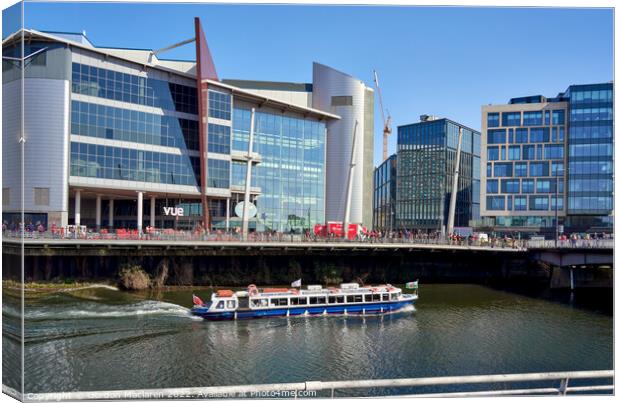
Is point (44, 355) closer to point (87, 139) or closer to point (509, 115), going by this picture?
point (87, 139)

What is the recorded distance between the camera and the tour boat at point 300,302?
40.0 meters

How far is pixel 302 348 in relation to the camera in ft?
105

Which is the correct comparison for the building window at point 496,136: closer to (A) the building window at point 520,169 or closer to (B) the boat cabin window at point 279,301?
(A) the building window at point 520,169

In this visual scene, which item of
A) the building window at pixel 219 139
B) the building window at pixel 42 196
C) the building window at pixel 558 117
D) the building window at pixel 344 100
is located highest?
the building window at pixel 344 100

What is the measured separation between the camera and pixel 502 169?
8681cm

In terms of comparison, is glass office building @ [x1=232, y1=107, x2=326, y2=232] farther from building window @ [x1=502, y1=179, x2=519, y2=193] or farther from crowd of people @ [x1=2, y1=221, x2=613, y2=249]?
building window @ [x1=502, y1=179, x2=519, y2=193]

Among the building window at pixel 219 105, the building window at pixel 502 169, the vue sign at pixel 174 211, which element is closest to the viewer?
the vue sign at pixel 174 211

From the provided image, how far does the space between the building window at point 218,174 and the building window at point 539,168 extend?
4978 cm

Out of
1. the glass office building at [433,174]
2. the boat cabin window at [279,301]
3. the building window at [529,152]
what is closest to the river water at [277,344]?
the boat cabin window at [279,301]

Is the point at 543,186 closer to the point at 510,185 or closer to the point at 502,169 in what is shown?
the point at 510,185

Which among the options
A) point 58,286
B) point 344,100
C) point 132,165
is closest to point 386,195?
point 344,100

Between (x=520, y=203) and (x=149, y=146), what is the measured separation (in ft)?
192

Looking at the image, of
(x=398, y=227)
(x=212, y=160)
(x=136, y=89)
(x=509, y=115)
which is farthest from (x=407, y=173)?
(x=136, y=89)

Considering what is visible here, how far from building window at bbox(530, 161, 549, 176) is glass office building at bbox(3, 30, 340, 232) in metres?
33.5
